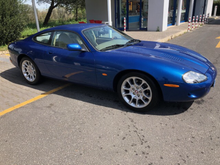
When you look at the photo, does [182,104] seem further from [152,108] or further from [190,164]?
[190,164]

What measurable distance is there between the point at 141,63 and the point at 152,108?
0.79 meters

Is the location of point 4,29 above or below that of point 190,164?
above

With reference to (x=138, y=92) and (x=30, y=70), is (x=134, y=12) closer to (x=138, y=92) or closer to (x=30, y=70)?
(x=30, y=70)

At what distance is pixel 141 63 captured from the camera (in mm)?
3041

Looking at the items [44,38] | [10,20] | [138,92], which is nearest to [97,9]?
[10,20]

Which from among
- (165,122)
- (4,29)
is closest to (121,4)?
(4,29)

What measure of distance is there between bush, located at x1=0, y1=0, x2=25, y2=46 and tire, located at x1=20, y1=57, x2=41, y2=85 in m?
5.48

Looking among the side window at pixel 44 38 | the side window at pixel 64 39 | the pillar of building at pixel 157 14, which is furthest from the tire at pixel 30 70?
the pillar of building at pixel 157 14

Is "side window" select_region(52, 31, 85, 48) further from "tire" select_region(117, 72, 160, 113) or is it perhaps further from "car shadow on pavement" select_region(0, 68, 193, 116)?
"tire" select_region(117, 72, 160, 113)

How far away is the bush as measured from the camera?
8805mm

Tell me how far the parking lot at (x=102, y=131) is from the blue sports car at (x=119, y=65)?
37 centimetres

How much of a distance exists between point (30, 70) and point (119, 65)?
8.27 feet

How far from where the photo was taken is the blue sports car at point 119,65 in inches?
114

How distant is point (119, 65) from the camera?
318cm
